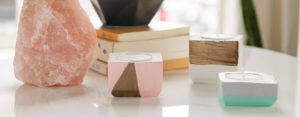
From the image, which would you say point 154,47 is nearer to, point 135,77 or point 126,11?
point 126,11

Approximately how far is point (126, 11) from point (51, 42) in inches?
9.1

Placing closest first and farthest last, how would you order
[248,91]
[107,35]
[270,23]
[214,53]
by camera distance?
[248,91]
[214,53]
[107,35]
[270,23]

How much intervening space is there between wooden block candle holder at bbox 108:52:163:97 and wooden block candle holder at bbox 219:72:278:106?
112 mm

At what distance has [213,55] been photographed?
2.71 feet

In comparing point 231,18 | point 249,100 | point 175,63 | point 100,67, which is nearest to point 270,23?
point 231,18

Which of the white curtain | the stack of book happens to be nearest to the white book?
the stack of book

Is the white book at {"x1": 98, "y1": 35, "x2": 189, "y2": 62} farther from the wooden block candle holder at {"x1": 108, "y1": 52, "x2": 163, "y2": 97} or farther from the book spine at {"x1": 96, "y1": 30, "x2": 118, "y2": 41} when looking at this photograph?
the wooden block candle holder at {"x1": 108, "y1": 52, "x2": 163, "y2": 97}

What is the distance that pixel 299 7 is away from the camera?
6.36 feet

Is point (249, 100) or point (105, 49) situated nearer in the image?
point (249, 100)

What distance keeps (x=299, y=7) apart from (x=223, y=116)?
1.45m

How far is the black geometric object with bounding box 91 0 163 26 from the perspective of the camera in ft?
3.05

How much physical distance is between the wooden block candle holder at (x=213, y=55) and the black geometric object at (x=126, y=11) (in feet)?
0.51

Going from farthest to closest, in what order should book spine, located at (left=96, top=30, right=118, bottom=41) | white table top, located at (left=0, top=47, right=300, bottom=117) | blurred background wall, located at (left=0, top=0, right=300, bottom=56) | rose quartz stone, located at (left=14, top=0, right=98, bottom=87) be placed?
blurred background wall, located at (left=0, top=0, right=300, bottom=56) < book spine, located at (left=96, top=30, right=118, bottom=41) < rose quartz stone, located at (left=14, top=0, right=98, bottom=87) < white table top, located at (left=0, top=47, right=300, bottom=117)

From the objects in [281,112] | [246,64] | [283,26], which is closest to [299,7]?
[283,26]
